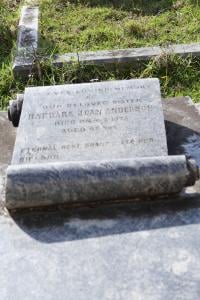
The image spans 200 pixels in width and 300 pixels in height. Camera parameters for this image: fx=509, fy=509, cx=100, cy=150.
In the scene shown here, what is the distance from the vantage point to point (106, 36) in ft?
15.8

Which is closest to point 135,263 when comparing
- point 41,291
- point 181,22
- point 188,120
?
point 41,291

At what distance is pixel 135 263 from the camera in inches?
76.3

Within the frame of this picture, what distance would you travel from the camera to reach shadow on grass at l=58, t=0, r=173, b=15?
5383 mm

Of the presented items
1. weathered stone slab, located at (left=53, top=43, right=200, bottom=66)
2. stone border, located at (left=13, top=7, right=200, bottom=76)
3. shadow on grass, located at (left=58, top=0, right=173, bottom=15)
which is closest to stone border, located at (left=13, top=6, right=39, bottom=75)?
stone border, located at (left=13, top=7, right=200, bottom=76)

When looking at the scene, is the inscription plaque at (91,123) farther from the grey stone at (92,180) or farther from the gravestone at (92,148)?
the grey stone at (92,180)

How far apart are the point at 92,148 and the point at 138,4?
3.58m

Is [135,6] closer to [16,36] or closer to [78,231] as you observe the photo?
[16,36]

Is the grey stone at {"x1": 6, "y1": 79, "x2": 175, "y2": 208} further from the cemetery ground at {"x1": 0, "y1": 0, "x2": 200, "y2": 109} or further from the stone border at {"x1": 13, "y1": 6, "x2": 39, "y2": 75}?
the stone border at {"x1": 13, "y1": 6, "x2": 39, "y2": 75}

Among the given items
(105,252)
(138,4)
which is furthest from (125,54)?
(105,252)

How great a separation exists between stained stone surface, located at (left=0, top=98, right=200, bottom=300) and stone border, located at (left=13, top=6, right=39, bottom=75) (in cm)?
219

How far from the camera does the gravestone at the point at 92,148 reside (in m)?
2.10

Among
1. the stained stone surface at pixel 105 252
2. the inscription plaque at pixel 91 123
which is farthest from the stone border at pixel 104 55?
the stained stone surface at pixel 105 252

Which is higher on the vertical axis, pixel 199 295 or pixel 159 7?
pixel 199 295

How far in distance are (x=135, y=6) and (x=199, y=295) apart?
4239 millimetres
